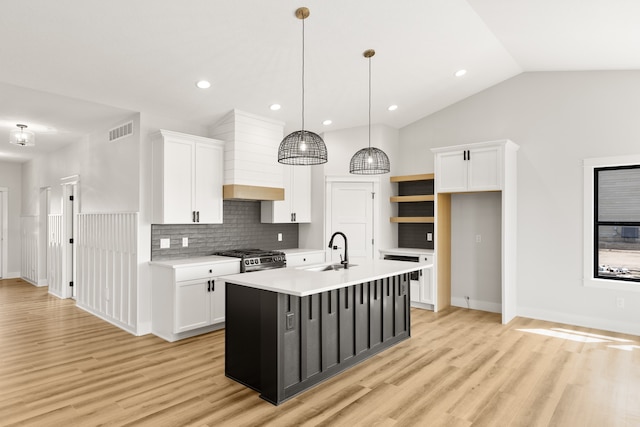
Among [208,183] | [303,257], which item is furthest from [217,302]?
[303,257]

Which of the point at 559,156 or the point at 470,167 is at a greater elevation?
the point at 559,156

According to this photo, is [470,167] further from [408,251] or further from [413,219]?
[408,251]

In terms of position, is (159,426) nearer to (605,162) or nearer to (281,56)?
(281,56)

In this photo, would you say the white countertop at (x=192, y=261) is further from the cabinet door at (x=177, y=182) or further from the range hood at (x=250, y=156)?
the range hood at (x=250, y=156)

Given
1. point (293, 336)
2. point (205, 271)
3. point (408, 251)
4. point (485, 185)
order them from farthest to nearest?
point (408, 251) → point (485, 185) → point (205, 271) → point (293, 336)

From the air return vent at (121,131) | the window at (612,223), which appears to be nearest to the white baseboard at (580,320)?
the window at (612,223)

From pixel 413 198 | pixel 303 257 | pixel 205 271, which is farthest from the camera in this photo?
pixel 413 198

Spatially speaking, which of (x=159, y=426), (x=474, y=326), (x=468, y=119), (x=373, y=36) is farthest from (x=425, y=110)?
(x=159, y=426)

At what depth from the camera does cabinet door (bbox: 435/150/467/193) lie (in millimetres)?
5527

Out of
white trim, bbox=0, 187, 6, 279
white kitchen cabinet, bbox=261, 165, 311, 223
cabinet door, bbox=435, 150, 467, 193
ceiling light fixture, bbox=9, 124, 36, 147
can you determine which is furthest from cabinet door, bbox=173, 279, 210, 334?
white trim, bbox=0, 187, 6, 279

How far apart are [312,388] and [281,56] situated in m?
3.29

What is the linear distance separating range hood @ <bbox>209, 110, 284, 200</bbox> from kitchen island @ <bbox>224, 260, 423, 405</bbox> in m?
1.86

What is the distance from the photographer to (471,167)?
5441 mm

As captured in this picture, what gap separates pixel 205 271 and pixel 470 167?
387 centimetres
